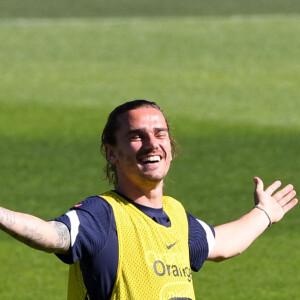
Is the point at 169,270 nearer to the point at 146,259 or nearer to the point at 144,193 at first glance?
the point at 146,259

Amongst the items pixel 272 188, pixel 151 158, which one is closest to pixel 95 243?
pixel 151 158

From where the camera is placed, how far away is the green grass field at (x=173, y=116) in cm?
1098

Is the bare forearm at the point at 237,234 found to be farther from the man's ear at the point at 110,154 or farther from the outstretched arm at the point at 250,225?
the man's ear at the point at 110,154

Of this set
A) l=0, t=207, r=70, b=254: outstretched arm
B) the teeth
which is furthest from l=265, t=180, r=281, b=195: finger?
l=0, t=207, r=70, b=254: outstretched arm

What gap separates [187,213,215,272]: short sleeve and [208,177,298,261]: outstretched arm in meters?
0.09

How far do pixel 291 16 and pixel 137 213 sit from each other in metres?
27.5

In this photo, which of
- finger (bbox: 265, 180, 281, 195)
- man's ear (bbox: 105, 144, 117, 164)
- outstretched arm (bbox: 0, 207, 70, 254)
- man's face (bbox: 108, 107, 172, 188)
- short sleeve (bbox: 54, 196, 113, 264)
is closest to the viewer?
outstretched arm (bbox: 0, 207, 70, 254)

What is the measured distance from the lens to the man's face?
5.74m

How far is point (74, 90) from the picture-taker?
2192 centimetres

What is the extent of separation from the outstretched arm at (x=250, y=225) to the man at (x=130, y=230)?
0.38m

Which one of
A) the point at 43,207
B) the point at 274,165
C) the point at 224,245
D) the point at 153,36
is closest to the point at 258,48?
the point at 153,36

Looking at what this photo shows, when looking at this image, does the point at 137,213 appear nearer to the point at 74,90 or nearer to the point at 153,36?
the point at 74,90

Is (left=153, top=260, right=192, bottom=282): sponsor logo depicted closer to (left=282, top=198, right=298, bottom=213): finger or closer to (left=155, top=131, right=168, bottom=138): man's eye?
(left=155, top=131, right=168, bottom=138): man's eye

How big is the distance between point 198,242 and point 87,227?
850 mm
